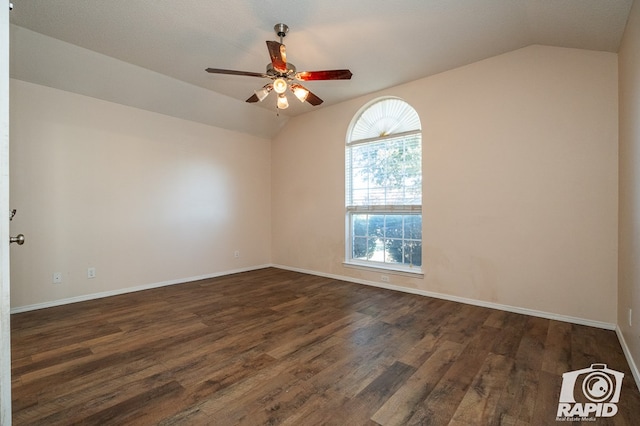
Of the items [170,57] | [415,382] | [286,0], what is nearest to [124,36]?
[170,57]

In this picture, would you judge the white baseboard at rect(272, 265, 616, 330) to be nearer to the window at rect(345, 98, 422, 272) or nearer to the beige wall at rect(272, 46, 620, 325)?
the beige wall at rect(272, 46, 620, 325)

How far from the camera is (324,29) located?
2.74m

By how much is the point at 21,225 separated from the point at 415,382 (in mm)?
4449

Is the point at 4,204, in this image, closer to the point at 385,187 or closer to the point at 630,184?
the point at 630,184

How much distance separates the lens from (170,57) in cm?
329

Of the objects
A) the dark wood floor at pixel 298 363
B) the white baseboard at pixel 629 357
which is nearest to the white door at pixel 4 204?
the dark wood floor at pixel 298 363

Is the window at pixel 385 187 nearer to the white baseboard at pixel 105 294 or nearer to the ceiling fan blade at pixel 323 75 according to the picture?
the ceiling fan blade at pixel 323 75

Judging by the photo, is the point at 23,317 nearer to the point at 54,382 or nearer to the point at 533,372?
the point at 54,382

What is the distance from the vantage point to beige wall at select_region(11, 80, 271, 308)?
3.32m

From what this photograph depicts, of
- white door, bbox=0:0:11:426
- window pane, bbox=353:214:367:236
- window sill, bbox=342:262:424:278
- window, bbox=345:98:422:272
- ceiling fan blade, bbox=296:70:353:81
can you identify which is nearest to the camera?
white door, bbox=0:0:11:426
